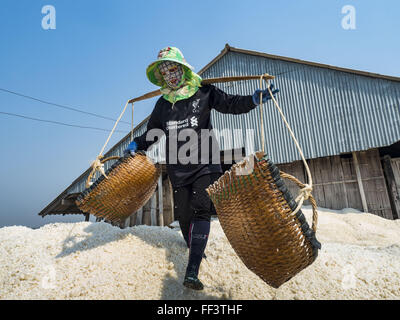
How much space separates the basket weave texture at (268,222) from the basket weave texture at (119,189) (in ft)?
4.25

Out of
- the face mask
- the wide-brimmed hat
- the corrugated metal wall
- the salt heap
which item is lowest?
the salt heap

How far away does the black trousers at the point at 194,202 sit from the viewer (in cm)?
213

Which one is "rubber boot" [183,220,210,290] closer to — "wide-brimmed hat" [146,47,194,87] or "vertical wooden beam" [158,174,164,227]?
"wide-brimmed hat" [146,47,194,87]

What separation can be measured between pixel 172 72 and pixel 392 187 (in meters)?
8.96

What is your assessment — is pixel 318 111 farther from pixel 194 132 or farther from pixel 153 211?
pixel 194 132

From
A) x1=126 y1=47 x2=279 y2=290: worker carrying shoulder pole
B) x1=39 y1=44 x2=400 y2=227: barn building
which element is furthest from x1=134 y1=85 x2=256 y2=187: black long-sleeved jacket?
x1=39 y1=44 x2=400 y2=227: barn building

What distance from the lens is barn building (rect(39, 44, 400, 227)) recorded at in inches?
312

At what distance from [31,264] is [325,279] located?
2.40 meters

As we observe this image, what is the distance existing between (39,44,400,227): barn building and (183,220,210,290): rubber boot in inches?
270

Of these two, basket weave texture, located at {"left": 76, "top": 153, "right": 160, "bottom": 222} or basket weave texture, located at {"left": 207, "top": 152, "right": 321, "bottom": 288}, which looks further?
basket weave texture, located at {"left": 76, "top": 153, "right": 160, "bottom": 222}

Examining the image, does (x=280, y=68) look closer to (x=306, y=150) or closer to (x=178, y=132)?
(x=306, y=150)

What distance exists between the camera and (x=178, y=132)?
2.40m

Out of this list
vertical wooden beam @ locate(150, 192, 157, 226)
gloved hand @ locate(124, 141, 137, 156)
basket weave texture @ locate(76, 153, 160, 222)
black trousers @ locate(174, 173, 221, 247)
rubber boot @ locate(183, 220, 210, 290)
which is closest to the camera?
rubber boot @ locate(183, 220, 210, 290)

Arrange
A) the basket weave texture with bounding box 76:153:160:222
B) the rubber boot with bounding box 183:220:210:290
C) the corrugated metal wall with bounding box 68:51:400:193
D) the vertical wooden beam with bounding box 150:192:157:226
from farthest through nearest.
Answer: the vertical wooden beam with bounding box 150:192:157:226, the corrugated metal wall with bounding box 68:51:400:193, the basket weave texture with bounding box 76:153:160:222, the rubber boot with bounding box 183:220:210:290
